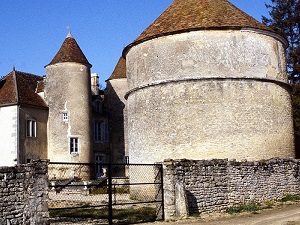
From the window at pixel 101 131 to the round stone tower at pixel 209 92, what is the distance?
1532 centimetres

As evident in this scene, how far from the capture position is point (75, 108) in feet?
105

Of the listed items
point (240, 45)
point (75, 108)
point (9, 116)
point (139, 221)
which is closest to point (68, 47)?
point (75, 108)

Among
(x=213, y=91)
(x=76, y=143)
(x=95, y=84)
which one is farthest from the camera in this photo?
(x=95, y=84)

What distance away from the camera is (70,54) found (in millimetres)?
32531

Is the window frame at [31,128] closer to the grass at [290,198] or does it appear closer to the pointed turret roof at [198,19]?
the pointed turret roof at [198,19]

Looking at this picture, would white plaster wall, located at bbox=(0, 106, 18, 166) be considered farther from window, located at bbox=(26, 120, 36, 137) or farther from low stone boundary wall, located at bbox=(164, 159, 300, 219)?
low stone boundary wall, located at bbox=(164, 159, 300, 219)

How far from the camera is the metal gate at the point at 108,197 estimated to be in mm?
13312

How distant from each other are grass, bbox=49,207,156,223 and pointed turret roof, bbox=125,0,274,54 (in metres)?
8.59

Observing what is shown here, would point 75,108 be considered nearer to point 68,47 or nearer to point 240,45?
point 68,47

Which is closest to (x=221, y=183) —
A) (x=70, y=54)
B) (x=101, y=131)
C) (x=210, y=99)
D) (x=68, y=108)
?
(x=210, y=99)

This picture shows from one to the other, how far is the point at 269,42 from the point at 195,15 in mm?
3895

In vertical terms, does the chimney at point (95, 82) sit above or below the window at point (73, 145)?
above

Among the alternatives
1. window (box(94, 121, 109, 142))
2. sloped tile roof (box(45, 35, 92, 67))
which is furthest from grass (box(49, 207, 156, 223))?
window (box(94, 121, 109, 142))

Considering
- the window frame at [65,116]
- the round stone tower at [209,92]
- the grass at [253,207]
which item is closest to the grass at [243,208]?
the grass at [253,207]
